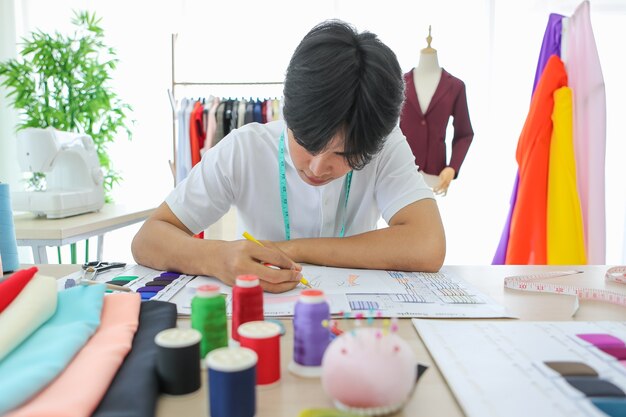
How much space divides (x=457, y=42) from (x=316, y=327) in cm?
342

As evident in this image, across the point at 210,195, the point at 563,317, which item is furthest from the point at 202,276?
the point at 563,317

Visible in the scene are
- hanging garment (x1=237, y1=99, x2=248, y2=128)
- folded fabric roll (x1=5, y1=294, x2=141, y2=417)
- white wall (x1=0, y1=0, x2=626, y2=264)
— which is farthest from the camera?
white wall (x1=0, y1=0, x2=626, y2=264)

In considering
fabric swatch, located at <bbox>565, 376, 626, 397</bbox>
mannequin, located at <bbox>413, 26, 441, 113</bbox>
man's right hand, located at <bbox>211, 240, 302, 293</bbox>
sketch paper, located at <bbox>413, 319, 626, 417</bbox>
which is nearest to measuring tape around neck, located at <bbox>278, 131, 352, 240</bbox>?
man's right hand, located at <bbox>211, 240, 302, 293</bbox>

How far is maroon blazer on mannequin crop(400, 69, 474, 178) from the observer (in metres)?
2.73

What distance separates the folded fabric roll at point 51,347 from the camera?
1.63ft

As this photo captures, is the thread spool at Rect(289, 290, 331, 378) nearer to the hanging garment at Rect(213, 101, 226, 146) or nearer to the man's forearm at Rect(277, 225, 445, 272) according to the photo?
the man's forearm at Rect(277, 225, 445, 272)

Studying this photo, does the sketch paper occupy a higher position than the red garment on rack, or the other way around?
the red garment on rack

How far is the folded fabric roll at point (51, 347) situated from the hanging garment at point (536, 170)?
7.08 feet

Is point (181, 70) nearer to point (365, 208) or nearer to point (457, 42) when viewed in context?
point (457, 42)

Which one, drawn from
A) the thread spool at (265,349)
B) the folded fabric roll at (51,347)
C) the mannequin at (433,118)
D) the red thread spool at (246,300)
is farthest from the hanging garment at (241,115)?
the thread spool at (265,349)

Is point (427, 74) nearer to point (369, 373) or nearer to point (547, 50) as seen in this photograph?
point (547, 50)

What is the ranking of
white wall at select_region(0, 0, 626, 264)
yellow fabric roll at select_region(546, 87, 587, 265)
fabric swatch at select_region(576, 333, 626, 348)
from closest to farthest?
fabric swatch at select_region(576, 333, 626, 348), yellow fabric roll at select_region(546, 87, 587, 265), white wall at select_region(0, 0, 626, 264)

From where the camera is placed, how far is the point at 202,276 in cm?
113

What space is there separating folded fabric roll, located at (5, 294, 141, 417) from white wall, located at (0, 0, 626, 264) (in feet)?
10.2
